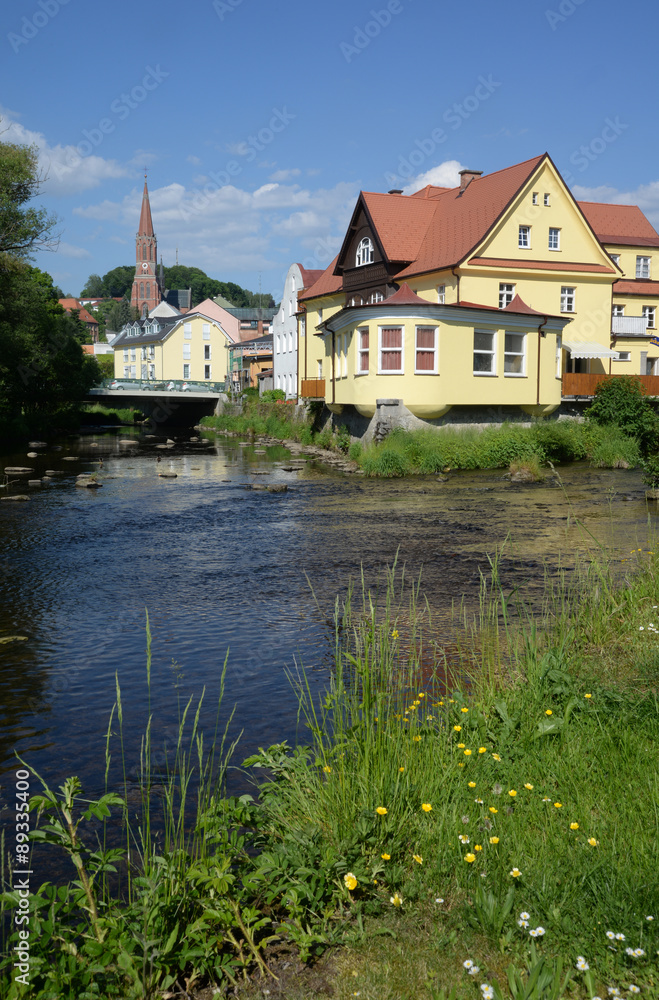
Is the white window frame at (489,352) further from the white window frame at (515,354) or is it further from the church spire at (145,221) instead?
the church spire at (145,221)

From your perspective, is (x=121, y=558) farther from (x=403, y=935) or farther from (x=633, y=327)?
(x=633, y=327)

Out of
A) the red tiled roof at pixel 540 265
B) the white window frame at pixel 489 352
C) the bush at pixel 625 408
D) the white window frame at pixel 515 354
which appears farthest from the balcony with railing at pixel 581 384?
the red tiled roof at pixel 540 265

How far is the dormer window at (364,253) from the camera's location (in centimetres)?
4112

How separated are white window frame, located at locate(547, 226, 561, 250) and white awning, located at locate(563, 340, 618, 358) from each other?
450 cm

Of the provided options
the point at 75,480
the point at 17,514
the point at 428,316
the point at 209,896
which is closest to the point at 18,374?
the point at 75,480

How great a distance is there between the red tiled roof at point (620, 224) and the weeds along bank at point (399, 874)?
1968 inches

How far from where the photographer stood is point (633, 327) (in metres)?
43.7

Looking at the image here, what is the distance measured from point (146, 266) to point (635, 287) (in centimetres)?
11673

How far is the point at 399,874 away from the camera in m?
3.50

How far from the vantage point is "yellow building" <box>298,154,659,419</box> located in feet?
95.9

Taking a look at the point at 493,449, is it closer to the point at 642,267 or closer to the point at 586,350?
the point at 586,350

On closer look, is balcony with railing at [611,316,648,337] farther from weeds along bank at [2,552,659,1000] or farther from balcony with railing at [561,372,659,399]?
weeds along bank at [2,552,659,1000]

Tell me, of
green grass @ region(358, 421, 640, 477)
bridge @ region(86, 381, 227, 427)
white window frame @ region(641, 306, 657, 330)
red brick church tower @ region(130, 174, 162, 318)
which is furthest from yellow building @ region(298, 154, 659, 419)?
red brick church tower @ region(130, 174, 162, 318)

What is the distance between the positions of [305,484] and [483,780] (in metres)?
20.4
